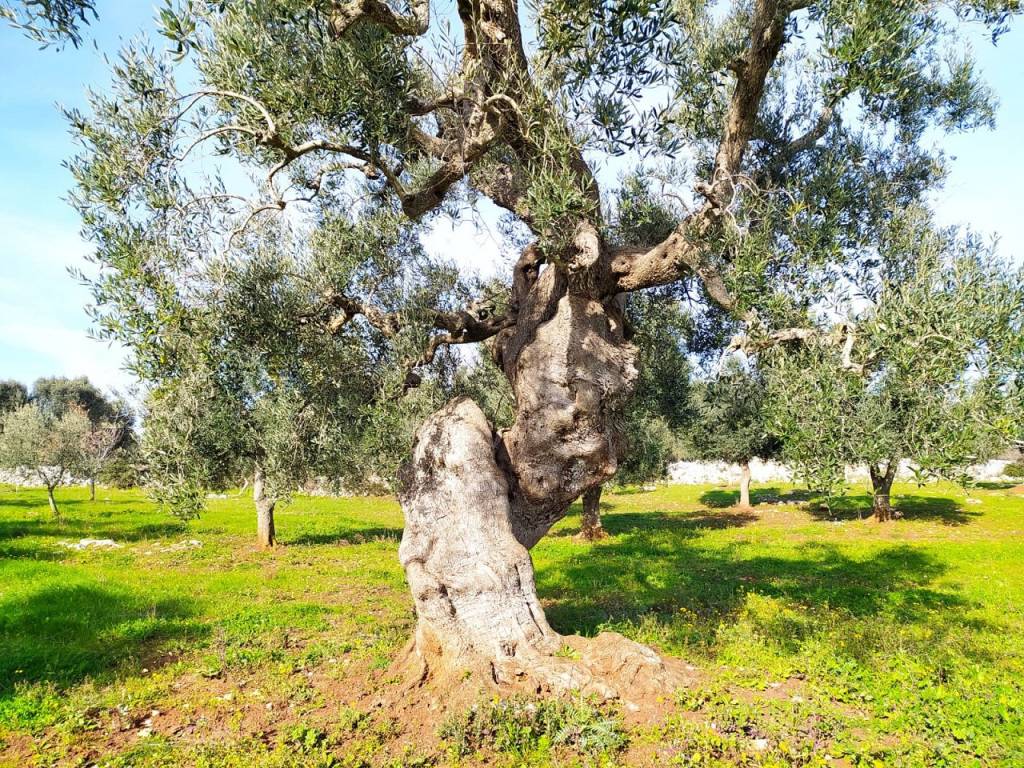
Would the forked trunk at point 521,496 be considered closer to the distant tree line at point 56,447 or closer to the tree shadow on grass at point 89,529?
the tree shadow on grass at point 89,529

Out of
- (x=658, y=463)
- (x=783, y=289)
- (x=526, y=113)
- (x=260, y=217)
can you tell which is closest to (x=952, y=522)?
(x=658, y=463)

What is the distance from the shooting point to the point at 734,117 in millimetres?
8547

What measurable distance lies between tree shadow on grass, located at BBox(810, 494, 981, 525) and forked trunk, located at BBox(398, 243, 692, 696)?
26.7m

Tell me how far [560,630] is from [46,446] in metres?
42.6

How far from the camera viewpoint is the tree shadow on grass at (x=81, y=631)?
30.8ft

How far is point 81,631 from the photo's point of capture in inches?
446

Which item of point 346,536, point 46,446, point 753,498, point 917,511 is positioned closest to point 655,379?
point 346,536

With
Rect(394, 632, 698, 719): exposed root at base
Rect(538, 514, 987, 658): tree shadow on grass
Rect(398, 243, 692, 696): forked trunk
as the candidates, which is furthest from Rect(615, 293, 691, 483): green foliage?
Rect(394, 632, 698, 719): exposed root at base

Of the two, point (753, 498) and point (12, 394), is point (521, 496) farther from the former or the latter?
point (12, 394)

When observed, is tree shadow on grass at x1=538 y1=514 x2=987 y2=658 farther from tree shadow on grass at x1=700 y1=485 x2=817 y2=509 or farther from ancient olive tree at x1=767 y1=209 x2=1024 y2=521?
tree shadow on grass at x1=700 y1=485 x2=817 y2=509

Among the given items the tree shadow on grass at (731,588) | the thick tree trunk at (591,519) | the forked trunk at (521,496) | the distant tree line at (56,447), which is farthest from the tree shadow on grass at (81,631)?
the distant tree line at (56,447)

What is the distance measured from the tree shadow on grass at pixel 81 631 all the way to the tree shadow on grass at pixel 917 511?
3015cm

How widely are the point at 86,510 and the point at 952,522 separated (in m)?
48.7

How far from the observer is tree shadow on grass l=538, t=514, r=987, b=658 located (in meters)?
12.1
